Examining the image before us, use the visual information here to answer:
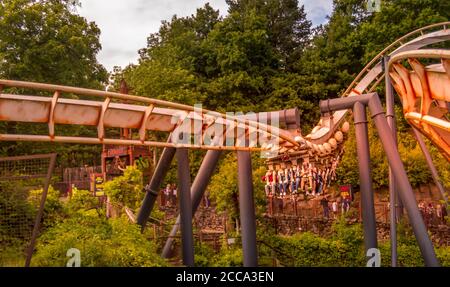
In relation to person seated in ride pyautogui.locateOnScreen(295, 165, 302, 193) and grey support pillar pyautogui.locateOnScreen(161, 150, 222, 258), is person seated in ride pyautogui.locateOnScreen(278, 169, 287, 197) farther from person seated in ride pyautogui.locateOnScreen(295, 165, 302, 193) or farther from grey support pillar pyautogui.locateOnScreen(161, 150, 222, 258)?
grey support pillar pyautogui.locateOnScreen(161, 150, 222, 258)

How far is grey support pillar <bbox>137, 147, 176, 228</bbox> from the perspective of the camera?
1363 centimetres

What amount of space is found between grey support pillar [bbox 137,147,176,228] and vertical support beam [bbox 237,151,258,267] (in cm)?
222

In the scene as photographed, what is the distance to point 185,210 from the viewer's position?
11.7 meters

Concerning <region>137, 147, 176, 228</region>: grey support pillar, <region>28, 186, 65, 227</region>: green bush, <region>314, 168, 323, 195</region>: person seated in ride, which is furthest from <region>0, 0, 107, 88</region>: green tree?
<region>314, 168, 323, 195</region>: person seated in ride

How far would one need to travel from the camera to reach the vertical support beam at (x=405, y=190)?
1137 cm

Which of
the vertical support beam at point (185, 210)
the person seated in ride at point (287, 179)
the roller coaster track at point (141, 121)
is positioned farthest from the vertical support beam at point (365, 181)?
the vertical support beam at point (185, 210)

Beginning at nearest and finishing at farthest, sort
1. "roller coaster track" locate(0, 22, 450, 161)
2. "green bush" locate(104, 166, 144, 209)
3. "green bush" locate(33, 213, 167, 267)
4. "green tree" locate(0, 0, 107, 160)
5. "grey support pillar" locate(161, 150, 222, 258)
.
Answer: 1. "roller coaster track" locate(0, 22, 450, 161)
2. "green bush" locate(33, 213, 167, 267)
3. "grey support pillar" locate(161, 150, 222, 258)
4. "green bush" locate(104, 166, 144, 209)
5. "green tree" locate(0, 0, 107, 160)

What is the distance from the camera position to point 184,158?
12.3 meters

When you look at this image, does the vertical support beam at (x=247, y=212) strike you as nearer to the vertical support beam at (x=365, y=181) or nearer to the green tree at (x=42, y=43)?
the vertical support beam at (x=365, y=181)

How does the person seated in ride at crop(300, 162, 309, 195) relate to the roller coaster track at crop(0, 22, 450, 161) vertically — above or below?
below

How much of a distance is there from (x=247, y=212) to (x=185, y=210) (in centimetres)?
150
